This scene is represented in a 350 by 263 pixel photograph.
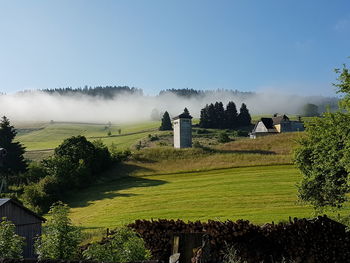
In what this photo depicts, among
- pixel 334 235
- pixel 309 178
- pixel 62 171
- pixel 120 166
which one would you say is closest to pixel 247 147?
pixel 120 166

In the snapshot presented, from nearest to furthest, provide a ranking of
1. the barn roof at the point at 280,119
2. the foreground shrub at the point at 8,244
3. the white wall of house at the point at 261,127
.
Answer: the foreground shrub at the point at 8,244 < the white wall of house at the point at 261,127 < the barn roof at the point at 280,119

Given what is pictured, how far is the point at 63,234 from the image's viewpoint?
1249 cm

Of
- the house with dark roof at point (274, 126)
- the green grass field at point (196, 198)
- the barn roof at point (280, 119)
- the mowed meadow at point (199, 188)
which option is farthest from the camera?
the barn roof at point (280, 119)

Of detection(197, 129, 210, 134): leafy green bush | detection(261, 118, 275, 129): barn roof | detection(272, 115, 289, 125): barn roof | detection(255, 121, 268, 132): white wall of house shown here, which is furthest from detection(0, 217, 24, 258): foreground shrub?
detection(197, 129, 210, 134): leafy green bush

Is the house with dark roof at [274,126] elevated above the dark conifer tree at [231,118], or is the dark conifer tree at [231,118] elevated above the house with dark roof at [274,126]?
the dark conifer tree at [231,118]

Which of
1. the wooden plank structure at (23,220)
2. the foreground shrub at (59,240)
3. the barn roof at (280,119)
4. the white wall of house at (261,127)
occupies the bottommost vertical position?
the wooden plank structure at (23,220)

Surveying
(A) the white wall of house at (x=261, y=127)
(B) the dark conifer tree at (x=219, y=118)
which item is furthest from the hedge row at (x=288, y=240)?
(B) the dark conifer tree at (x=219, y=118)

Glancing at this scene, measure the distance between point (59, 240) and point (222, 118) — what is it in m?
152

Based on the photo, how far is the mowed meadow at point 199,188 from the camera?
126 feet

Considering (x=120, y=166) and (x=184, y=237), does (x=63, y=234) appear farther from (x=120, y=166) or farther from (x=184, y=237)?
(x=120, y=166)

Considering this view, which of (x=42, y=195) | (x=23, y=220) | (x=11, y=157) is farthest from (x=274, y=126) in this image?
(x=23, y=220)

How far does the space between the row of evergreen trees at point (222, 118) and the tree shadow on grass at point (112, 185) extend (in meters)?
92.5

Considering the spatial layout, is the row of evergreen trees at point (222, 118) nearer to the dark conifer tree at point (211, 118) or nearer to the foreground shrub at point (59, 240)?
the dark conifer tree at point (211, 118)

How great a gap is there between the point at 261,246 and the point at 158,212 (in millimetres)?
23597
